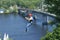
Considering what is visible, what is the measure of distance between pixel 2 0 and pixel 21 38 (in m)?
52.8

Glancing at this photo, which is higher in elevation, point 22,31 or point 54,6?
point 54,6

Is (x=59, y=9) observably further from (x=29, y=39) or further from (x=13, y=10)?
(x=13, y=10)

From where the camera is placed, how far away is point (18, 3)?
7838cm

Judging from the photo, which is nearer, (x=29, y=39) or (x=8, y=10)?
(x=29, y=39)

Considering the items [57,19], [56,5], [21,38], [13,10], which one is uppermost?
[56,5]

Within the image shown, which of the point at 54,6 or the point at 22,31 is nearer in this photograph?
the point at 54,6

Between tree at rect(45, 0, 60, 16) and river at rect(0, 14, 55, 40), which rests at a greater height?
tree at rect(45, 0, 60, 16)

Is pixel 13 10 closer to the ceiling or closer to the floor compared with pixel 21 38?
closer to the floor

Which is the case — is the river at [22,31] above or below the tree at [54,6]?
below

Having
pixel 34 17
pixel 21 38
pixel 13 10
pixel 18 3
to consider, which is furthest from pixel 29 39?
pixel 18 3

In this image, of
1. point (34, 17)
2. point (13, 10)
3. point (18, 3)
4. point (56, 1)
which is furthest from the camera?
point (18, 3)

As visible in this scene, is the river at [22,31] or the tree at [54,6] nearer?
the tree at [54,6]

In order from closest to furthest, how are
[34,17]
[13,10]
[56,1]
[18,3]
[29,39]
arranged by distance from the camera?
[56,1], [29,39], [34,17], [13,10], [18,3]

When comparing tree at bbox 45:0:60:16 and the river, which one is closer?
tree at bbox 45:0:60:16
